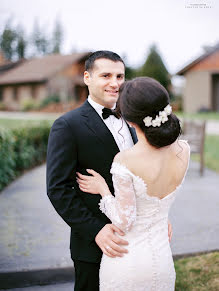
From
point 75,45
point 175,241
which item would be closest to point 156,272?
point 175,241

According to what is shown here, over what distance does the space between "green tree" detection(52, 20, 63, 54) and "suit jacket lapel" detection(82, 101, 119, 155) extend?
69.1 meters

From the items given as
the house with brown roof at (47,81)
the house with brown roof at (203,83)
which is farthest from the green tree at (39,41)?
the house with brown roof at (203,83)

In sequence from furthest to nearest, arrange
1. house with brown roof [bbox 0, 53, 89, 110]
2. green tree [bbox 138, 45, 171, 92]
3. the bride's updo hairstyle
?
house with brown roof [bbox 0, 53, 89, 110] → green tree [bbox 138, 45, 171, 92] → the bride's updo hairstyle

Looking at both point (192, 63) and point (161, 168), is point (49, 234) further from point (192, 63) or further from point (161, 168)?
point (192, 63)

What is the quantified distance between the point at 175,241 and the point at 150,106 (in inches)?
122

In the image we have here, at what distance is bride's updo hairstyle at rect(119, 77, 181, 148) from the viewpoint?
1.74 metres

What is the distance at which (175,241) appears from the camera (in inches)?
175

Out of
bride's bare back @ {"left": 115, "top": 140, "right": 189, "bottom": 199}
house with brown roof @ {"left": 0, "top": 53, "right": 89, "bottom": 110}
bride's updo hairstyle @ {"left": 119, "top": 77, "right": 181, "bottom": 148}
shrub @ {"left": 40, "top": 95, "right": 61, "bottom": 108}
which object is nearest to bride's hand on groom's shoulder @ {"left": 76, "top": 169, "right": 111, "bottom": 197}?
bride's bare back @ {"left": 115, "top": 140, "right": 189, "bottom": 199}

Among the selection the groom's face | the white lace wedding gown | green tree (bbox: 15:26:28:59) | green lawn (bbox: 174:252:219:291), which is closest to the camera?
the white lace wedding gown

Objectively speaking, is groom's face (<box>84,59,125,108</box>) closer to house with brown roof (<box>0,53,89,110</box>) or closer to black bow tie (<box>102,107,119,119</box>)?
black bow tie (<box>102,107,119,119</box>)

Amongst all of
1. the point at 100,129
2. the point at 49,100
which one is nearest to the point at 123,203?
the point at 100,129

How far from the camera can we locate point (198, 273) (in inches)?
146

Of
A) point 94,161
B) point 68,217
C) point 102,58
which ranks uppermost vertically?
point 102,58

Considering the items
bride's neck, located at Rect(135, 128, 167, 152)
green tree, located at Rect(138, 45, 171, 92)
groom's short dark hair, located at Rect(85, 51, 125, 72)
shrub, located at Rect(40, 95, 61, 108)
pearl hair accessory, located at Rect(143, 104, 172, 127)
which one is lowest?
shrub, located at Rect(40, 95, 61, 108)
